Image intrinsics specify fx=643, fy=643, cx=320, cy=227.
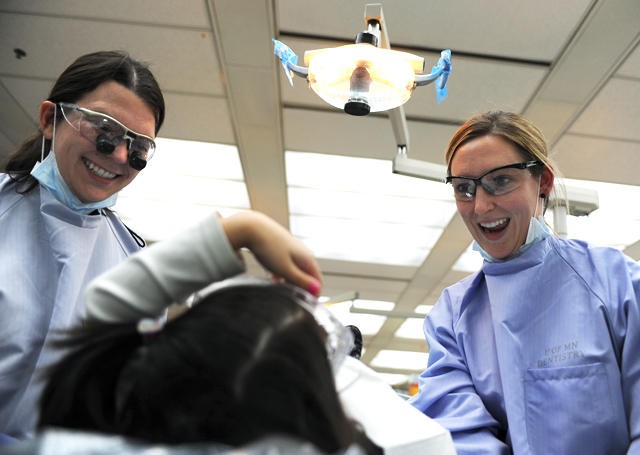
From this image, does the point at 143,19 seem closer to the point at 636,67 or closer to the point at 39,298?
the point at 39,298

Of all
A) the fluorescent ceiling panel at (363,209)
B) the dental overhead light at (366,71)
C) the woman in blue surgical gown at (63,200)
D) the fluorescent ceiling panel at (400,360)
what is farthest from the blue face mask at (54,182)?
the fluorescent ceiling panel at (400,360)

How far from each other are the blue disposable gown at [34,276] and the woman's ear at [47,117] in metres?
0.13

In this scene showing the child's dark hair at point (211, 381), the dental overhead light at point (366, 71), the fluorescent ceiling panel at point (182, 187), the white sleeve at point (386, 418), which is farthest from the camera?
the fluorescent ceiling panel at point (182, 187)

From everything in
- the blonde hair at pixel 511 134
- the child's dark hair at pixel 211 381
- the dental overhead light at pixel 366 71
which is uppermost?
the dental overhead light at pixel 366 71

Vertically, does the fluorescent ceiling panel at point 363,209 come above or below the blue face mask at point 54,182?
above

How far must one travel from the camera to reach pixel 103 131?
1381mm

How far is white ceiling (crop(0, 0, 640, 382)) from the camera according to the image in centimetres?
278

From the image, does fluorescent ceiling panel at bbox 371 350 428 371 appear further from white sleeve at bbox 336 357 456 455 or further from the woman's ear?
white sleeve at bbox 336 357 456 455

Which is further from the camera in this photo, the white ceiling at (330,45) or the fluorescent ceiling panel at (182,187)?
the fluorescent ceiling panel at (182,187)

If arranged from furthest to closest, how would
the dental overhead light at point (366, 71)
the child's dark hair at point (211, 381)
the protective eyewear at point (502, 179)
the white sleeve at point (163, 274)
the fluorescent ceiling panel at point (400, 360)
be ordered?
the fluorescent ceiling panel at point (400, 360), the dental overhead light at point (366, 71), the protective eyewear at point (502, 179), the white sleeve at point (163, 274), the child's dark hair at point (211, 381)

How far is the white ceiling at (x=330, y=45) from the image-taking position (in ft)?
9.12

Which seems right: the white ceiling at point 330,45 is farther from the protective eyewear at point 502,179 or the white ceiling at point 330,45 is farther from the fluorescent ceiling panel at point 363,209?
the protective eyewear at point 502,179

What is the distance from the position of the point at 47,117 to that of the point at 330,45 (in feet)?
5.78

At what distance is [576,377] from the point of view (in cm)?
134
